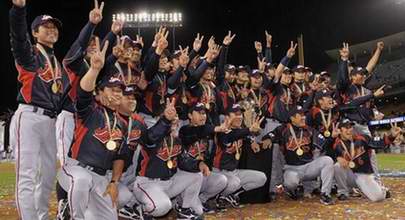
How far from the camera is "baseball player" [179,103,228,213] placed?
616 centimetres

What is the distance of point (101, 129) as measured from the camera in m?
4.39

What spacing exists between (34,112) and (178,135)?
7.46 feet

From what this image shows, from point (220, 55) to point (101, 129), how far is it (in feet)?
13.7

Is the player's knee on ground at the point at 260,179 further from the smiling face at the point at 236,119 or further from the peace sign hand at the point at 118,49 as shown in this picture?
the peace sign hand at the point at 118,49

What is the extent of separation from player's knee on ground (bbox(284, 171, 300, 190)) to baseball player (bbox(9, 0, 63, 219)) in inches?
163

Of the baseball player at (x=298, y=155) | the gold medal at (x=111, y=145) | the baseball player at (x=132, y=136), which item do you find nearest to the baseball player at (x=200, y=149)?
the baseball player at (x=132, y=136)

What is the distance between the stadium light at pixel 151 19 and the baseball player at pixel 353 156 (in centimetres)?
1521

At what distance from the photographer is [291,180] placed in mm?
7570

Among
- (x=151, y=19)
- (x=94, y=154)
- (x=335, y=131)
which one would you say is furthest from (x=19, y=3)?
(x=151, y=19)

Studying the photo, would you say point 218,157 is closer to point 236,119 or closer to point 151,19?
point 236,119

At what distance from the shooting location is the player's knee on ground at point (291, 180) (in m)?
7.56

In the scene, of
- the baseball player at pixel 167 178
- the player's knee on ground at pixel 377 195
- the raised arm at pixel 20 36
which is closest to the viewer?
the raised arm at pixel 20 36

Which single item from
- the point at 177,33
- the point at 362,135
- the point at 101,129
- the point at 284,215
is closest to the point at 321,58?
the point at 177,33

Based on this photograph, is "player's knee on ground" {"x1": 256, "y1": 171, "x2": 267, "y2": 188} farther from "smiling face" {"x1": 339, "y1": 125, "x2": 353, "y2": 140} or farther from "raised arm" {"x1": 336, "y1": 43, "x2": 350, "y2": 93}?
"raised arm" {"x1": 336, "y1": 43, "x2": 350, "y2": 93}
